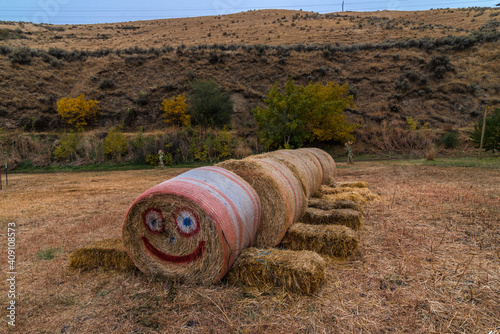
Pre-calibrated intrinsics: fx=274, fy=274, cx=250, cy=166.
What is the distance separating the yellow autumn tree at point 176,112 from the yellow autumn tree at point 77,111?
8.49m

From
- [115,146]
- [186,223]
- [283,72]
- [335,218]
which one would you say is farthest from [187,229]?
[283,72]

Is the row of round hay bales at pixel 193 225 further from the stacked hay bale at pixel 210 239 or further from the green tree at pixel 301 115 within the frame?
the green tree at pixel 301 115

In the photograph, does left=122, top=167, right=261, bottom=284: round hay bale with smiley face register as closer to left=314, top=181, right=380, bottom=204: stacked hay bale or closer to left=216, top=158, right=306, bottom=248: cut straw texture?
left=216, top=158, right=306, bottom=248: cut straw texture

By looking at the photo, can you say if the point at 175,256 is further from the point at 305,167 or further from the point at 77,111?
the point at 77,111

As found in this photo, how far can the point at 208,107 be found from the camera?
2875 centimetres

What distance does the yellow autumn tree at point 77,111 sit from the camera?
1155 inches

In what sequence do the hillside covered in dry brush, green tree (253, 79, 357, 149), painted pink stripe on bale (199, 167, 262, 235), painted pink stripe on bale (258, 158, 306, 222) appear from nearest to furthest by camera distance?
1. painted pink stripe on bale (199, 167, 262, 235)
2. painted pink stripe on bale (258, 158, 306, 222)
3. green tree (253, 79, 357, 149)
4. the hillside covered in dry brush

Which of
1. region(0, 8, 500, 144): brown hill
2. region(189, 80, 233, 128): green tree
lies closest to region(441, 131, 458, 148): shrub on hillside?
region(0, 8, 500, 144): brown hill

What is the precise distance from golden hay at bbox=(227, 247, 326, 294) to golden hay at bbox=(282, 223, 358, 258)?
0.86 meters

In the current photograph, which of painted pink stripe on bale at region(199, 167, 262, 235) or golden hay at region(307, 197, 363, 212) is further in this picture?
golden hay at region(307, 197, 363, 212)

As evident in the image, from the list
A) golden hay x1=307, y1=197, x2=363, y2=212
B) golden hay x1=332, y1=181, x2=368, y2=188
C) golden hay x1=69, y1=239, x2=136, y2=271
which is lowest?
golden hay x1=332, y1=181, x2=368, y2=188

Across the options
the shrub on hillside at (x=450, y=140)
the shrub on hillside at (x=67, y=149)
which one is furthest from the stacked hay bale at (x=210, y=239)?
the shrub on hillside at (x=450, y=140)

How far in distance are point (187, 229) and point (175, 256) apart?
41 centimetres

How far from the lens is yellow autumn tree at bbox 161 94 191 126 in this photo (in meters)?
29.5
